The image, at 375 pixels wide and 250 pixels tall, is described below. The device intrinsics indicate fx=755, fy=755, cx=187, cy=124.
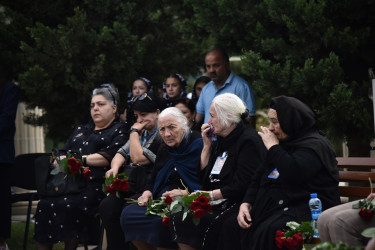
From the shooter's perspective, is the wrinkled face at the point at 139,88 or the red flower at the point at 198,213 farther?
the wrinkled face at the point at 139,88

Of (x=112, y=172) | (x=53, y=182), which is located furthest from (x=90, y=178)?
(x=112, y=172)

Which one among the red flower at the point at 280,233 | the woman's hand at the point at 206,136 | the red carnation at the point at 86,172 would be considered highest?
the woman's hand at the point at 206,136

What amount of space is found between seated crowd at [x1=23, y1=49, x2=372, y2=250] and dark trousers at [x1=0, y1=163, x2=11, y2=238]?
0.61 metres

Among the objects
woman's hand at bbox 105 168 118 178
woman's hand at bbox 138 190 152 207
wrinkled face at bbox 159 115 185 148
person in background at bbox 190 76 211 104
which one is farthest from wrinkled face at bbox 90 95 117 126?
person in background at bbox 190 76 211 104

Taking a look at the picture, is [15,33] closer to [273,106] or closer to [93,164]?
[93,164]

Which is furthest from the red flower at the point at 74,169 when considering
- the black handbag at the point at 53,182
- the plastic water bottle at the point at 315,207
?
the plastic water bottle at the point at 315,207

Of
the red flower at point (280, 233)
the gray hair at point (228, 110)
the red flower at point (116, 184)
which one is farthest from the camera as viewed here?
the red flower at point (116, 184)

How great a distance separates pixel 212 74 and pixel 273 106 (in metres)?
2.95

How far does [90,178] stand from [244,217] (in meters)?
2.63

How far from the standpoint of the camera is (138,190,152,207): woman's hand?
6988mm

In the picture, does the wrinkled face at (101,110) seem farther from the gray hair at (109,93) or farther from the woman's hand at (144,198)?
the woman's hand at (144,198)

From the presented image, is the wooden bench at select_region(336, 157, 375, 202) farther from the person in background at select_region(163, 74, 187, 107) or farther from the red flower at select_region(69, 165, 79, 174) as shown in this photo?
the person in background at select_region(163, 74, 187, 107)

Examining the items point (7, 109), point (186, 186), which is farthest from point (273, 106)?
point (7, 109)

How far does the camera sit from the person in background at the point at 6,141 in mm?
8125
